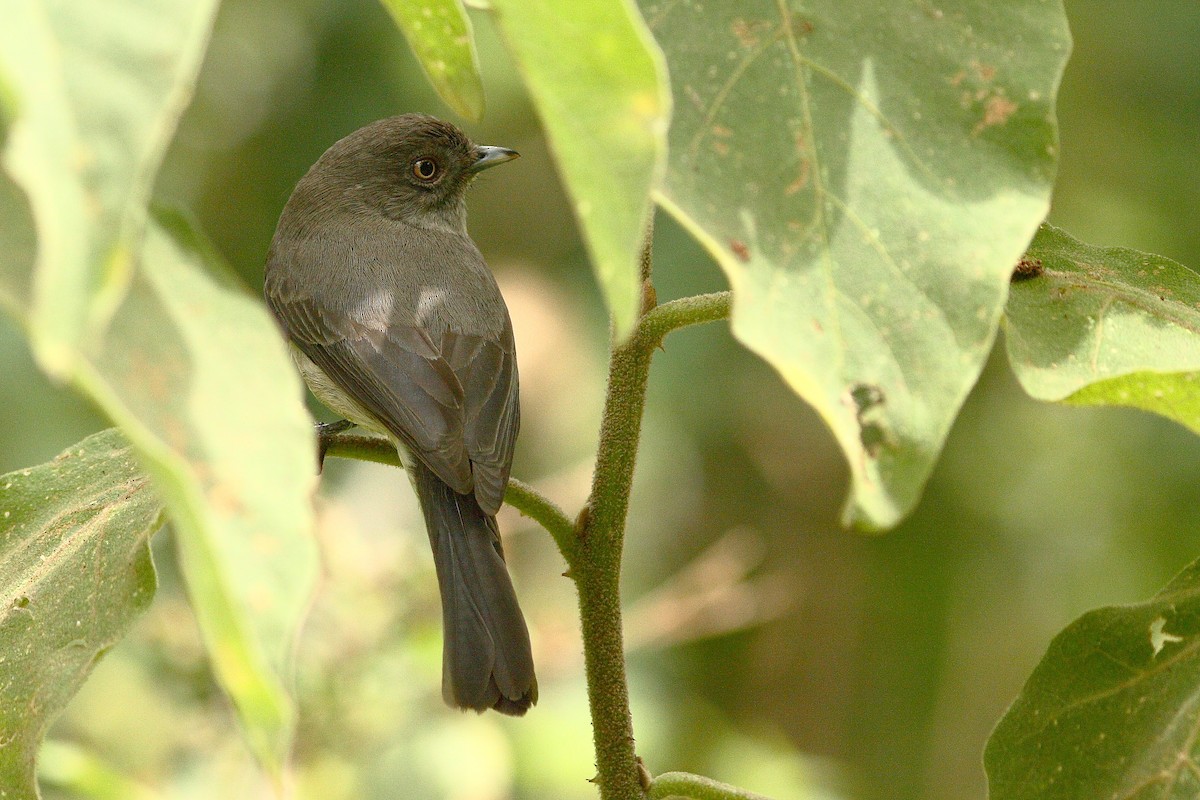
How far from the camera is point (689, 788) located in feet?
5.16

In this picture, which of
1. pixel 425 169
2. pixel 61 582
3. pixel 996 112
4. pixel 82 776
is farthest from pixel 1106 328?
pixel 425 169

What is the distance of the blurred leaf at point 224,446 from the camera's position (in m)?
0.80

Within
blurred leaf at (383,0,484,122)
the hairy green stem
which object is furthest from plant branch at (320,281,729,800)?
blurred leaf at (383,0,484,122)

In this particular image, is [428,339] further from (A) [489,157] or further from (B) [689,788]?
(B) [689,788]

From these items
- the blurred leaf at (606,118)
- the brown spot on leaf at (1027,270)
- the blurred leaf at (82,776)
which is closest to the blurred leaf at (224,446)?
the blurred leaf at (606,118)

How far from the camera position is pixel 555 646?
376 centimetres

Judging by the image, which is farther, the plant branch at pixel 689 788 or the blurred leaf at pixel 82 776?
the blurred leaf at pixel 82 776

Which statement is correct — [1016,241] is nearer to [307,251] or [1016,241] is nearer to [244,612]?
[244,612]

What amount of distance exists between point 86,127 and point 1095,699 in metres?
1.28

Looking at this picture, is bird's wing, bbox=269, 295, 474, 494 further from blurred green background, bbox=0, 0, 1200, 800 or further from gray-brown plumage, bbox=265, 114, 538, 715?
blurred green background, bbox=0, 0, 1200, 800

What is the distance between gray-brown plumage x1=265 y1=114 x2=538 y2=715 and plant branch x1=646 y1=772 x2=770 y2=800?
0.78 m

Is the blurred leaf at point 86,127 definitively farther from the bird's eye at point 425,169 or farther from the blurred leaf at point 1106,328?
the bird's eye at point 425,169

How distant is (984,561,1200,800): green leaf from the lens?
5.09 ft

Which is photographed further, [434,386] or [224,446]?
[434,386]
